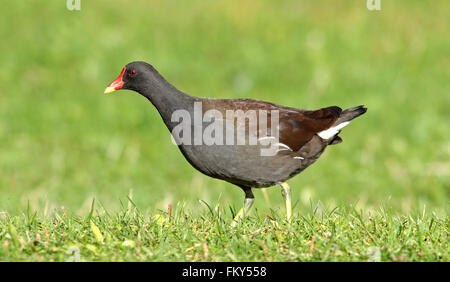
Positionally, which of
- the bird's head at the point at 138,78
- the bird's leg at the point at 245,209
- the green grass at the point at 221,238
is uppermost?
the bird's head at the point at 138,78

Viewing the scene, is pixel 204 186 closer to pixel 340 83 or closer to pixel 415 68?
pixel 340 83

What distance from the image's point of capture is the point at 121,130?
11.1 metres

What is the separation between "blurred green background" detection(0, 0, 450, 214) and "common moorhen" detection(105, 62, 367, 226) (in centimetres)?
243

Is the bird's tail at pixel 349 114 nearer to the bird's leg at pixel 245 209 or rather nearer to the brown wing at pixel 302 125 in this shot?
the brown wing at pixel 302 125

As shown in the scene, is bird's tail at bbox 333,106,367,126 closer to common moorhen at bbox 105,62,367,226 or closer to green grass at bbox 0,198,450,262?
common moorhen at bbox 105,62,367,226

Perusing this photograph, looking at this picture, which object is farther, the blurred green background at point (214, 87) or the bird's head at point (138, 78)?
the blurred green background at point (214, 87)

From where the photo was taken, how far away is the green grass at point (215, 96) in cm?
434

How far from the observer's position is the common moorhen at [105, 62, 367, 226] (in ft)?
15.8

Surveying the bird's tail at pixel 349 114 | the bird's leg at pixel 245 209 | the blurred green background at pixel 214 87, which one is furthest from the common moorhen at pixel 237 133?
the blurred green background at pixel 214 87

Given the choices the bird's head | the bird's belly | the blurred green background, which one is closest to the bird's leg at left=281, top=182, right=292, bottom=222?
the bird's belly

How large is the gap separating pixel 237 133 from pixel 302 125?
0.57 m

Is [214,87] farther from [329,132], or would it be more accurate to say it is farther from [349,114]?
[329,132]

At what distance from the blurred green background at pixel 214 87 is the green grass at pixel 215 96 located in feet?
0.12

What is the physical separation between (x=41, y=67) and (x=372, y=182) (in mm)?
6889
